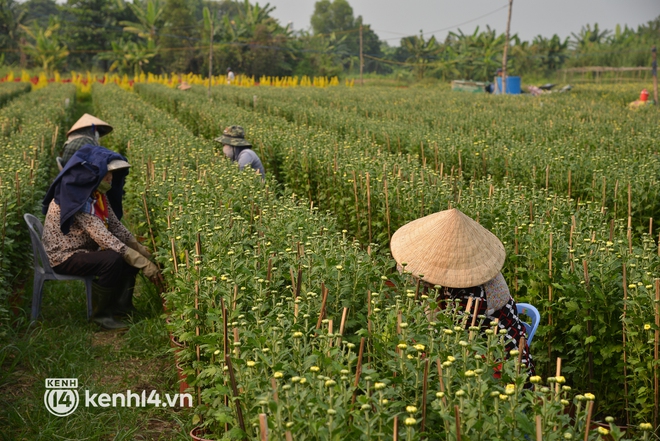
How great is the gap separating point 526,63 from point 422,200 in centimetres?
5338

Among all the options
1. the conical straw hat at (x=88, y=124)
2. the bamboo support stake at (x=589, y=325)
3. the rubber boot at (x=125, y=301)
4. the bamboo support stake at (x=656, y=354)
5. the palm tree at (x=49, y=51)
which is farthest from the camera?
A: the palm tree at (x=49, y=51)

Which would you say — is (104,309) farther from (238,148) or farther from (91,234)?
(238,148)

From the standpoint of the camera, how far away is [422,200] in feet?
21.1

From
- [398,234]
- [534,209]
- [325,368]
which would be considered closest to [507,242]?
[534,209]

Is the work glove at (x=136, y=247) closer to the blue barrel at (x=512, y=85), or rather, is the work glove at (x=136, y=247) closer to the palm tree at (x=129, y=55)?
the blue barrel at (x=512, y=85)

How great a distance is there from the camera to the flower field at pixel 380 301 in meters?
2.41

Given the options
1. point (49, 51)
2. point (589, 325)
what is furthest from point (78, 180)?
point (49, 51)

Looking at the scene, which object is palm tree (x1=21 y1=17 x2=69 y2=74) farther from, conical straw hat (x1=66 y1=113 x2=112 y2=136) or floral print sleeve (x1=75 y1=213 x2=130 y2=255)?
floral print sleeve (x1=75 y1=213 x2=130 y2=255)

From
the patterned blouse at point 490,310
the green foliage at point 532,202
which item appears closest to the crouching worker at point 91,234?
the green foliage at point 532,202

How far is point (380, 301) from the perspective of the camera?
3.34m

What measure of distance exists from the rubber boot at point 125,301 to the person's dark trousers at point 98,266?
24cm

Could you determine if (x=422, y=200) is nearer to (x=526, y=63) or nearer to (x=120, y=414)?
(x=120, y=414)

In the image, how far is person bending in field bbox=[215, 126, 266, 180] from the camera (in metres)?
8.91

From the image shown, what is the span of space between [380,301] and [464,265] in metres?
0.56
